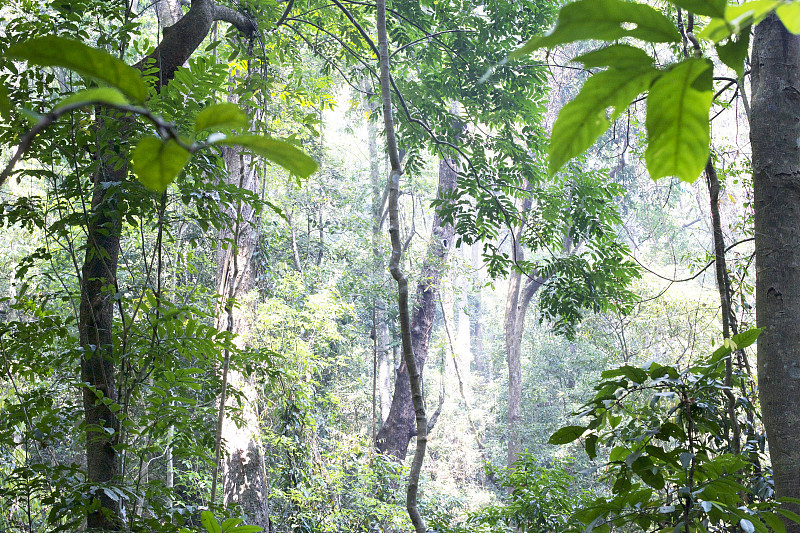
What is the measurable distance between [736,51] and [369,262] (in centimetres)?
776

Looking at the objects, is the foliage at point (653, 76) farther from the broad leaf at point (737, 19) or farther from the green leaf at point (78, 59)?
the green leaf at point (78, 59)

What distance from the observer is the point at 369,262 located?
7988 mm

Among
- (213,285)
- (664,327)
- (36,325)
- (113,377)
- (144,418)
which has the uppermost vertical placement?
(213,285)

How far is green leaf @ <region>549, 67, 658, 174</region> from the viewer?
26 centimetres

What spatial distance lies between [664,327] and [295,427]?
5.32 meters

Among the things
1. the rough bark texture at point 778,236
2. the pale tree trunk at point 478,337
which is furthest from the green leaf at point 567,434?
the pale tree trunk at point 478,337

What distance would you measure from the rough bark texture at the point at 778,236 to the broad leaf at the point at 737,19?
3.73 ft

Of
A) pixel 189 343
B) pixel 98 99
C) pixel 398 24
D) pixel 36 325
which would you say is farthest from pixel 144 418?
pixel 398 24

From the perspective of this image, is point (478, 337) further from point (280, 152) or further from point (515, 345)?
point (280, 152)

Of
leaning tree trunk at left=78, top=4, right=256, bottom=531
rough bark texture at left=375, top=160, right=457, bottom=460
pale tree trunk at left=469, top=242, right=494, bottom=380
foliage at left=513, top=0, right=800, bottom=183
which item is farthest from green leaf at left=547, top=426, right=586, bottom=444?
pale tree trunk at left=469, top=242, right=494, bottom=380

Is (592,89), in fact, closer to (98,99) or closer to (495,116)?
(98,99)

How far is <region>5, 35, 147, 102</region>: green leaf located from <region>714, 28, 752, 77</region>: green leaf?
0.84ft

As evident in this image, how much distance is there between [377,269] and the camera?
7.44 meters

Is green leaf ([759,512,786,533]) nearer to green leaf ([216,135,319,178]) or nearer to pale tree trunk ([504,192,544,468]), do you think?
green leaf ([216,135,319,178])
